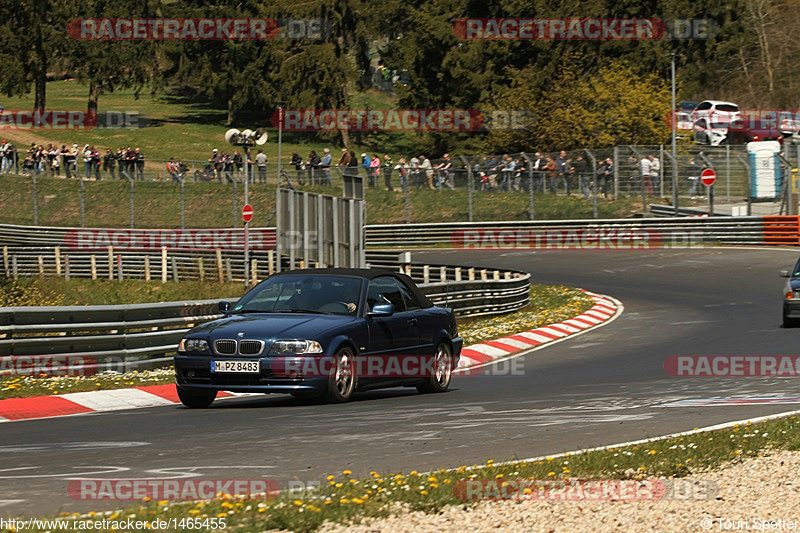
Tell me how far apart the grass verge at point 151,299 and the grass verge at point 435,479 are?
7005 mm

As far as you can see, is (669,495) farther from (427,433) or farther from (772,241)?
(772,241)

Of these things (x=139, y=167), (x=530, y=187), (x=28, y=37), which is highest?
(x=28, y=37)

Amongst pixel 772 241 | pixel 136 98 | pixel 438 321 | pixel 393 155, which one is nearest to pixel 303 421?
pixel 438 321

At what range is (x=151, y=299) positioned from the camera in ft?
128

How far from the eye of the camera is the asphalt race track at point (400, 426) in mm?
7859

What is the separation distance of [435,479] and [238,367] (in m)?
4.66

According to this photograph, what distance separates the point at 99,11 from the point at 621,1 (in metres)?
38.6

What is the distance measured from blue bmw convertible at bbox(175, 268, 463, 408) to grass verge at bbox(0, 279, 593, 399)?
2243 mm

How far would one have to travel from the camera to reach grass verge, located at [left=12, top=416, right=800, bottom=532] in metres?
6.17

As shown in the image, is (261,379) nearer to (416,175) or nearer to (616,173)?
(616,173)

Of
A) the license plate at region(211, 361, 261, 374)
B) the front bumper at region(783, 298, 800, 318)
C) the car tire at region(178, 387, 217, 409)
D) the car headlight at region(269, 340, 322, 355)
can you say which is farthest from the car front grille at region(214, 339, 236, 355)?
the front bumper at region(783, 298, 800, 318)

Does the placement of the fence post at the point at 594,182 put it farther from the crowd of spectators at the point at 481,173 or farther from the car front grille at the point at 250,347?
the car front grille at the point at 250,347

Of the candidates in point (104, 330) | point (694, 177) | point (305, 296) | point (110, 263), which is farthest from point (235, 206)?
point (305, 296)

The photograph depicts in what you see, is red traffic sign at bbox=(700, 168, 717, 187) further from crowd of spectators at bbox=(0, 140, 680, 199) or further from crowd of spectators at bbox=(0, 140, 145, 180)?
crowd of spectators at bbox=(0, 140, 145, 180)
